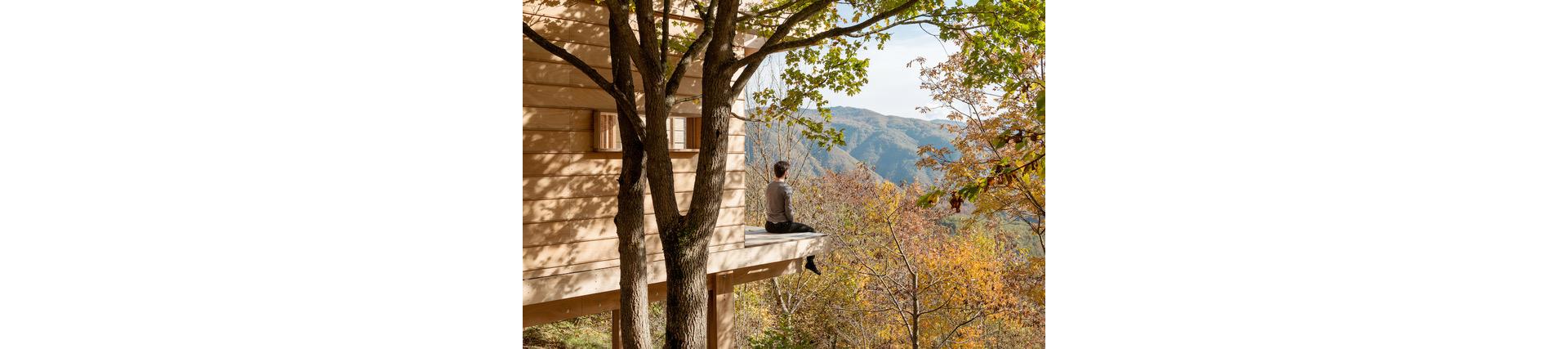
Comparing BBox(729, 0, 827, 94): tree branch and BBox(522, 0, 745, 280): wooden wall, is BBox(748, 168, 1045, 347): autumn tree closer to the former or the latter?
BBox(522, 0, 745, 280): wooden wall

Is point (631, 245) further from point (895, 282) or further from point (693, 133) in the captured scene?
point (895, 282)

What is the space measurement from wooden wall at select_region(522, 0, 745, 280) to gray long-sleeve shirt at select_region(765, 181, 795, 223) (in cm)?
145

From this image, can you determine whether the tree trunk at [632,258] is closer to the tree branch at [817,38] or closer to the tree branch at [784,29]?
the tree branch at [784,29]

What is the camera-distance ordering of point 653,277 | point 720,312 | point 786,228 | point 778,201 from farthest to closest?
1. point 786,228
2. point 778,201
3. point 720,312
4. point 653,277

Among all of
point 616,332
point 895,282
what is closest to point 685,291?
point 616,332

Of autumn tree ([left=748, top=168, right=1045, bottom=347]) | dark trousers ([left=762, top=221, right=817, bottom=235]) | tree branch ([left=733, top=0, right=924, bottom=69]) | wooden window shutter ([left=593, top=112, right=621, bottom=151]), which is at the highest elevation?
tree branch ([left=733, top=0, right=924, bottom=69])

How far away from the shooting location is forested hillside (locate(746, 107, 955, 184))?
1150 cm

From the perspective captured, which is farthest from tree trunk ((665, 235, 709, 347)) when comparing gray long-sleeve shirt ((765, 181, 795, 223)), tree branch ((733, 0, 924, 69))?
gray long-sleeve shirt ((765, 181, 795, 223))

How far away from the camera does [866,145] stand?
13266 millimetres

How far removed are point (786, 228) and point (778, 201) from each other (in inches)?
9.2

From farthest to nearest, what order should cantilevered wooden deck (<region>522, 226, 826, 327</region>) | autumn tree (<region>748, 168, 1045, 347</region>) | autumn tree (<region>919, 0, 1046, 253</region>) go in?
autumn tree (<region>748, 168, 1045, 347</region>)
cantilevered wooden deck (<region>522, 226, 826, 327</region>)
autumn tree (<region>919, 0, 1046, 253</region>)
